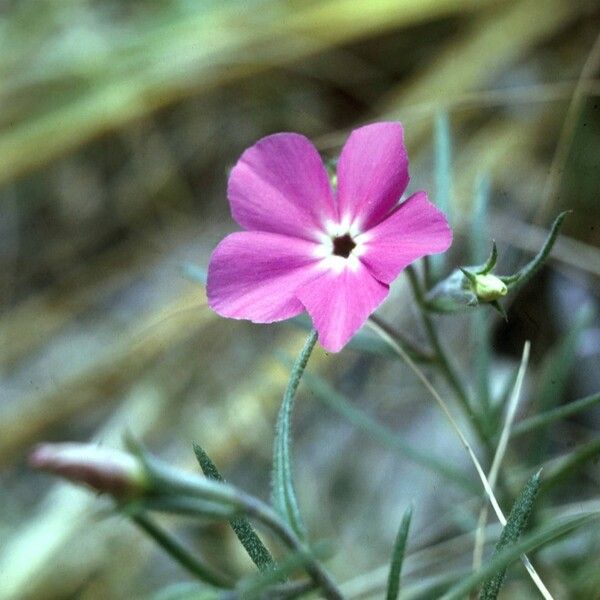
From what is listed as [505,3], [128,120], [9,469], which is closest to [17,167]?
[128,120]

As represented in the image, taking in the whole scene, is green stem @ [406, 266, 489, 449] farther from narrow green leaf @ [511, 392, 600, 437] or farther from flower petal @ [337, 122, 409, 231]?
flower petal @ [337, 122, 409, 231]

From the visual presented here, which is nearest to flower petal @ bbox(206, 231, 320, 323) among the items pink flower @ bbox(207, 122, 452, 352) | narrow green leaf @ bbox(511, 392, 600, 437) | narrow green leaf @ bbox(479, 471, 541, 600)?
pink flower @ bbox(207, 122, 452, 352)

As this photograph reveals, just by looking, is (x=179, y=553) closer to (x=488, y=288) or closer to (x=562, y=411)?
(x=488, y=288)

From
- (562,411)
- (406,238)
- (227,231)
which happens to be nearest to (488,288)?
(406,238)

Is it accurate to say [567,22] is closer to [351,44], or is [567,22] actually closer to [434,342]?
[351,44]

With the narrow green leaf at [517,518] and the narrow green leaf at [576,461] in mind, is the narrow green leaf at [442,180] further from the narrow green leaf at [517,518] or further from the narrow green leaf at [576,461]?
the narrow green leaf at [517,518]
